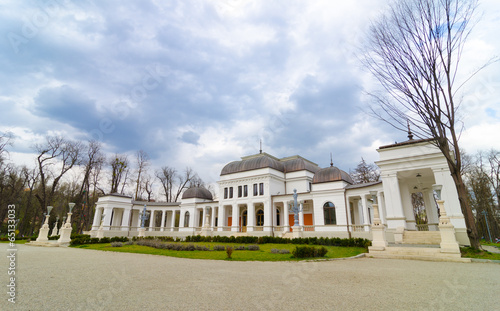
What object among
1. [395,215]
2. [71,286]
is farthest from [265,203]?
[71,286]

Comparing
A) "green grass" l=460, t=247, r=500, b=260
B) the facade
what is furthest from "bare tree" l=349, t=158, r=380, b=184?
"green grass" l=460, t=247, r=500, b=260

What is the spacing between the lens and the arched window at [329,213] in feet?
82.5

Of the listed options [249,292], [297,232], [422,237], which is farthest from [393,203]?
[249,292]

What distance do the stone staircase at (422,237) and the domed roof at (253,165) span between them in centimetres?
1725

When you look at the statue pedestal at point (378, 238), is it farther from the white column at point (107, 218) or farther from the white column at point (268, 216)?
the white column at point (107, 218)

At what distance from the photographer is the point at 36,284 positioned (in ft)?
17.4

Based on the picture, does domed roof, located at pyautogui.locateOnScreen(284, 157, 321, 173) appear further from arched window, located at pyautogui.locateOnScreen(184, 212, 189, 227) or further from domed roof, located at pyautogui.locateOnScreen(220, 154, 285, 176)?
arched window, located at pyautogui.locateOnScreen(184, 212, 189, 227)

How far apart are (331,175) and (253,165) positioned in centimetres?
1084

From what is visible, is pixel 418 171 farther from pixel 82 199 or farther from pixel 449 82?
pixel 82 199

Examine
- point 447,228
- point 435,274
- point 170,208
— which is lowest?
point 435,274

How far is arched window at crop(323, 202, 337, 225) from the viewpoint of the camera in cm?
2516

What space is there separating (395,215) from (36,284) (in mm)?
20676

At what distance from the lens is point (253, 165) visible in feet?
108

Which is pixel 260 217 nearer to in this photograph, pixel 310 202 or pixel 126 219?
pixel 310 202
